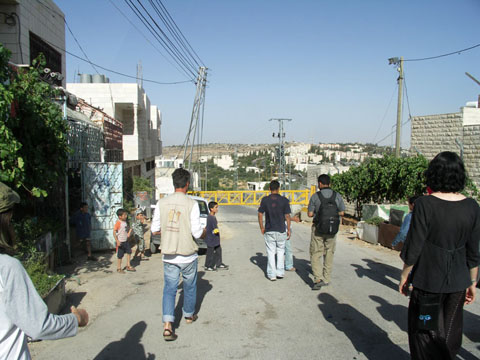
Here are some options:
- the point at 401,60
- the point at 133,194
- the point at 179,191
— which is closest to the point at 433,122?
the point at 401,60

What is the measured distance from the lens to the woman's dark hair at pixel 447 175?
312 cm

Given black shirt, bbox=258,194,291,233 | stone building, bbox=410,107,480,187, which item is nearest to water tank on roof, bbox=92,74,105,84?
stone building, bbox=410,107,480,187

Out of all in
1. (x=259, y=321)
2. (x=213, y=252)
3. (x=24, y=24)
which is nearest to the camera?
(x=259, y=321)

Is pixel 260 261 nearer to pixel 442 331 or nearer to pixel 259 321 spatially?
pixel 259 321

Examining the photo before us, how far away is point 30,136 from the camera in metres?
6.72

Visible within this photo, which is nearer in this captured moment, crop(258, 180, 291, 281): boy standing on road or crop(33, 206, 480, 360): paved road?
crop(33, 206, 480, 360): paved road

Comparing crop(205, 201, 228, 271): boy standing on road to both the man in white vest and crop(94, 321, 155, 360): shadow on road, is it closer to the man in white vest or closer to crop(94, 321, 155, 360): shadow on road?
Result: the man in white vest

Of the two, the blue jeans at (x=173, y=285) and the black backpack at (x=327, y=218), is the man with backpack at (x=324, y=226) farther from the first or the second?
the blue jeans at (x=173, y=285)

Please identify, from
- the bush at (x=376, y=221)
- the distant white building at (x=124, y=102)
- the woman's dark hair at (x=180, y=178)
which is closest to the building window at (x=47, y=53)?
the distant white building at (x=124, y=102)

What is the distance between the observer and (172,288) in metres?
4.66

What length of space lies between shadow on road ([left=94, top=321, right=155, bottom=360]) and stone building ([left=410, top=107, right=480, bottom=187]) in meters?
16.2

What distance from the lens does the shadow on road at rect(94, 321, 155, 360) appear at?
13.6ft

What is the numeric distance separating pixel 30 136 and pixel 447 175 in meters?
6.38

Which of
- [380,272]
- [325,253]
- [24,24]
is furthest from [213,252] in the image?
[24,24]
